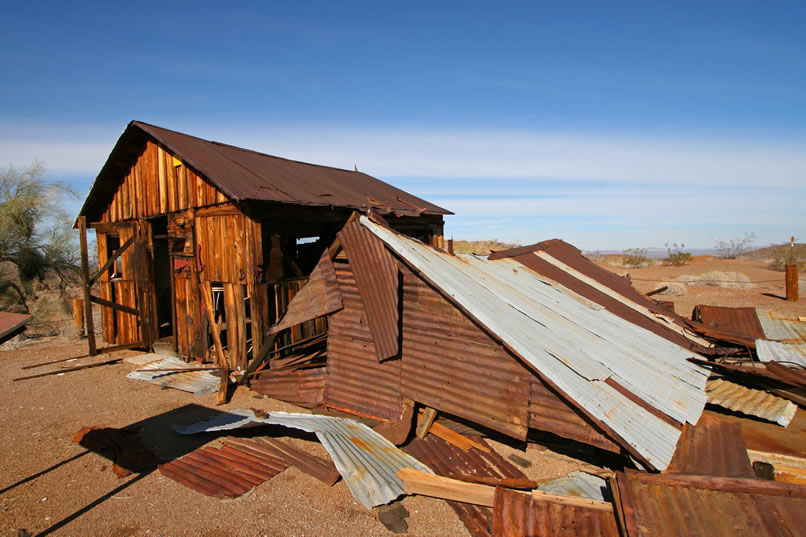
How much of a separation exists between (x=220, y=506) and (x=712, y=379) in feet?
25.2

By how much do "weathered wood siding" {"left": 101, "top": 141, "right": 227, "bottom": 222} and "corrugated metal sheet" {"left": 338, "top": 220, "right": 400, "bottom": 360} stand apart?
4.21 metres

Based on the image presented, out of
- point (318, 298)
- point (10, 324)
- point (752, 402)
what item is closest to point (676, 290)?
point (752, 402)

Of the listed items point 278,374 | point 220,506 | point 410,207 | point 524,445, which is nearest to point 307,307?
point 278,374

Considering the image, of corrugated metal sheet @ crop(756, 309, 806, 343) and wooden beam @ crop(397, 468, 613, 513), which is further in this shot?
corrugated metal sheet @ crop(756, 309, 806, 343)

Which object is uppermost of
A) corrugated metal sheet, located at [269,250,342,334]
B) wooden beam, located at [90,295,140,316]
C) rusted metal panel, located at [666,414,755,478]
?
corrugated metal sheet, located at [269,250,342,334]

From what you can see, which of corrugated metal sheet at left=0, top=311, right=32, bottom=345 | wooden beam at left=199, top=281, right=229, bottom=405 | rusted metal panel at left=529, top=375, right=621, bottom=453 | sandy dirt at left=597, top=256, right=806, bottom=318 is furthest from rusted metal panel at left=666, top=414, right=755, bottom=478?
sandy dirt at left=597, top=256, right=806, bottom=318

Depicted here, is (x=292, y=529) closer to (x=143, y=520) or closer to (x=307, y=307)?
(x=143, y=520)

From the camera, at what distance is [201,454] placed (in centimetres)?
602

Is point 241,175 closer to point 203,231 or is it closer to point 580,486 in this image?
point 203,231

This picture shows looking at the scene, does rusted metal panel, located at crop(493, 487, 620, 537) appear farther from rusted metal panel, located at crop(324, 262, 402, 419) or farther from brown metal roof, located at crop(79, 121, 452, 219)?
brown metal roof, located at crop(79, 121, 452, 219)

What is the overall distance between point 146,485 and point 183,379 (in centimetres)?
448

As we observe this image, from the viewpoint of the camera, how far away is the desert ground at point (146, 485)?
4516 millimetres

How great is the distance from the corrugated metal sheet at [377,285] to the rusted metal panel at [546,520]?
2.72 meters

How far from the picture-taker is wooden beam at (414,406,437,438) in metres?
6.22
